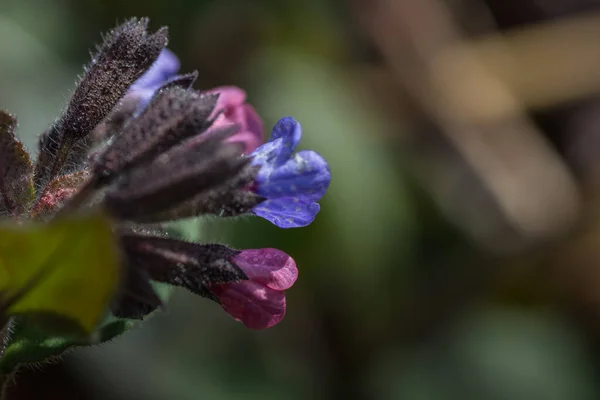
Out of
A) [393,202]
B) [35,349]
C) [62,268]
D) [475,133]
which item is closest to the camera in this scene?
[62,268]

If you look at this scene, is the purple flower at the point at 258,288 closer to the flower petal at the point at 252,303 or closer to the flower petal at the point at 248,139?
the flower petal at the point at 252,303

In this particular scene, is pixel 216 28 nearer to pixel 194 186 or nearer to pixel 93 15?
pixel 93 15

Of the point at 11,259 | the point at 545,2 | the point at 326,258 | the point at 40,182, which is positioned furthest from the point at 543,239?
the point at 11,259

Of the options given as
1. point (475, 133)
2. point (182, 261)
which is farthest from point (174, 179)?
point (475, 133)

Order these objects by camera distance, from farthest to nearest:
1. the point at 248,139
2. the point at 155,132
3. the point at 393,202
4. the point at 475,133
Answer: the point at 475,133 < the point at 393,202 < the point at 248,139 < the point at 155,132

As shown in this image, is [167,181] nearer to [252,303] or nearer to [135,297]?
[135,297]

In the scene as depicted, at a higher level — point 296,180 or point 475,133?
point 475,133

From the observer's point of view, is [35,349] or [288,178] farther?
[35,349]
